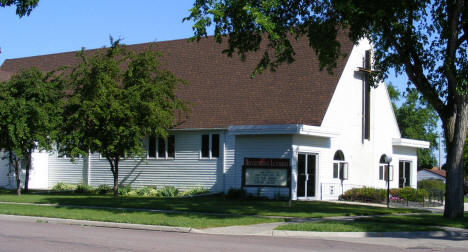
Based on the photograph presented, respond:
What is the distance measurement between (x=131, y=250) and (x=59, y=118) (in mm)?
17607

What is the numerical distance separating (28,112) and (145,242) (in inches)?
645

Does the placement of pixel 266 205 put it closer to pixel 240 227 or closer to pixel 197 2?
pixel 240 227

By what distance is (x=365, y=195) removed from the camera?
29906 millimetres

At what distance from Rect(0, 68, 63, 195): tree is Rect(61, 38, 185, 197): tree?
2.75 feet

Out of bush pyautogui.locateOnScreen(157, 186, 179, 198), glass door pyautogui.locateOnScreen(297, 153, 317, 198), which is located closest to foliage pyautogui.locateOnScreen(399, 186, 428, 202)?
glass door pyautogui.locateOnScreen(297, 153, 317, 198)

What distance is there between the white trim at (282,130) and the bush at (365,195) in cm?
320

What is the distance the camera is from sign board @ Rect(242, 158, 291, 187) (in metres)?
23.0

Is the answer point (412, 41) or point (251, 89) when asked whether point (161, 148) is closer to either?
point (251, 89)

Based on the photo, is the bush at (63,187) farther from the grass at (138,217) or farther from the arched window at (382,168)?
the arched window at (382,168)

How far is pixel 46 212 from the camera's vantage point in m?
19.5

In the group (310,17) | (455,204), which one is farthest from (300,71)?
(455,204)

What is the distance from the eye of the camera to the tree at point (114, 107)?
26375 millimetres

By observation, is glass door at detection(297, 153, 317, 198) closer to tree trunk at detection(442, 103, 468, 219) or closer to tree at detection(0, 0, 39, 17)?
tree trunk at detection(442, 103, 468, 219)

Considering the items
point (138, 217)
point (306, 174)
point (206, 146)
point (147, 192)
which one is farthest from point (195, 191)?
point (138, 217)
